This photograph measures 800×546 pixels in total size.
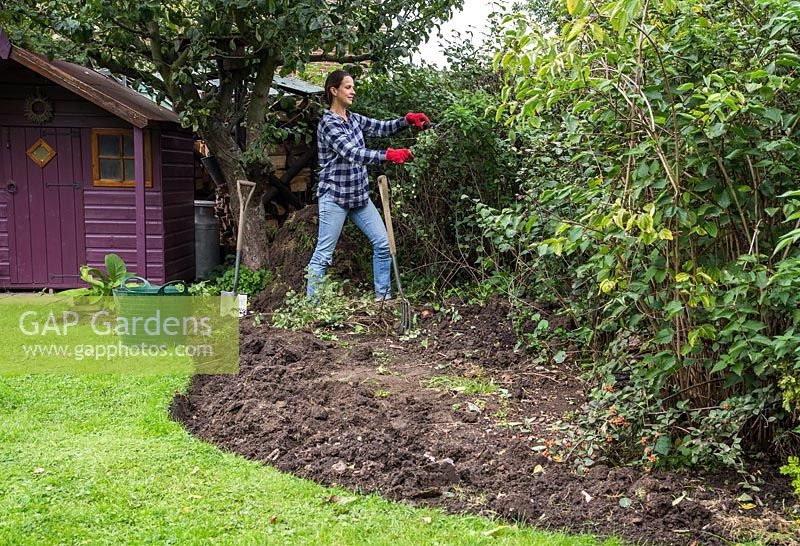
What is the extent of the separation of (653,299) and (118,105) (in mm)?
5773

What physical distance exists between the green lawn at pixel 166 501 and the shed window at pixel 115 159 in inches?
170

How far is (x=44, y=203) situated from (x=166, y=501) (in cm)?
603

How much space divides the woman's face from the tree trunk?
1511 mm

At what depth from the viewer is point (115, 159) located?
8.78m

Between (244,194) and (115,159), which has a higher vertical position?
(115,159)

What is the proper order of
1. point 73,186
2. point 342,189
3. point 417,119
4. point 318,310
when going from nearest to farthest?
point 318,310, point 342,189, point 417,119, point 73,186

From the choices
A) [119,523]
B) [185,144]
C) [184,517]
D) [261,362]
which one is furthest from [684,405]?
[185,144]

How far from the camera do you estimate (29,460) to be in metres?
4.18

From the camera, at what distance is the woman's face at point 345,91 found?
748 cm

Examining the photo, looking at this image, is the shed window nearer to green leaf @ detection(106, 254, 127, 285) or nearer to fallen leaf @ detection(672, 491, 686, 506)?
green leaf @ detection(106, 254, 127, 285)

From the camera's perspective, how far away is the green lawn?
11.1ft

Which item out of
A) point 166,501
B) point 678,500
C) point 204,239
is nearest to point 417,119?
point 204,239

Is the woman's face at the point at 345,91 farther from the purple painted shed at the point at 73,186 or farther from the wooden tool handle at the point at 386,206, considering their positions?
the purple painted shed at the point at 73,186

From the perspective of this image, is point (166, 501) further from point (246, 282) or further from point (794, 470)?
point (246, 282)
